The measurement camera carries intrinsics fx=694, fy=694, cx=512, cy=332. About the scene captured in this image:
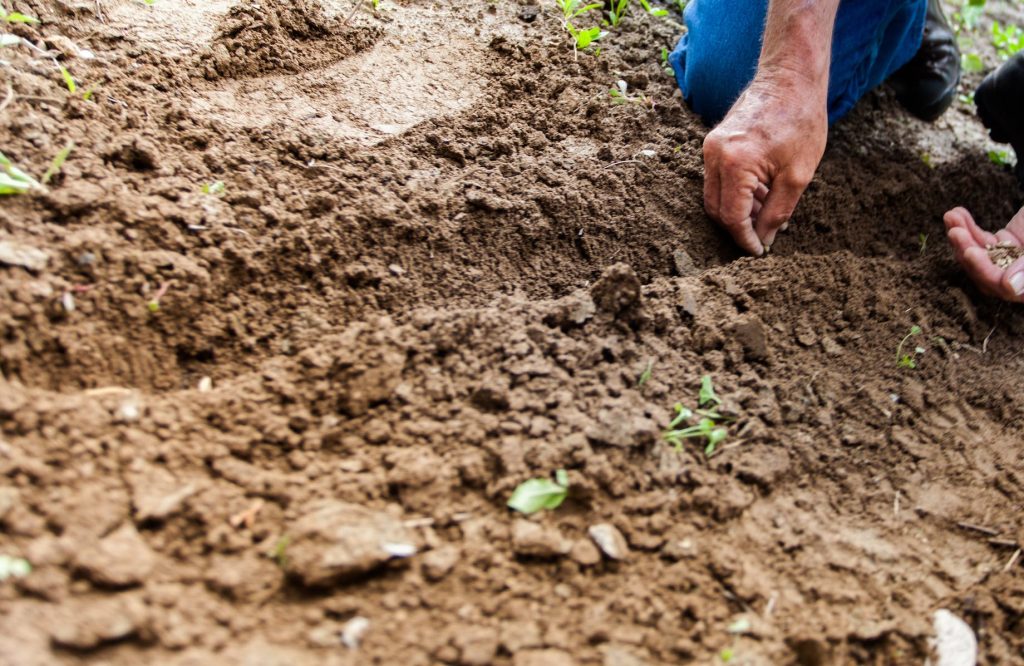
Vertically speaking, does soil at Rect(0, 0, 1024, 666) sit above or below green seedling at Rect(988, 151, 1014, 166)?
below

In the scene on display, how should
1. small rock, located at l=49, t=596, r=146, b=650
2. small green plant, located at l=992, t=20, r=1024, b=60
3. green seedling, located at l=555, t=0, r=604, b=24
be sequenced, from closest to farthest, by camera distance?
1. small rock, located at l=49, t=596, r=146, b=650
2. green seedling, located at l=555, t=0, r=604, b=24
3. small green plant, located at l=992, t=20, r=1024, b=60

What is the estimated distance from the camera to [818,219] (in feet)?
6.88

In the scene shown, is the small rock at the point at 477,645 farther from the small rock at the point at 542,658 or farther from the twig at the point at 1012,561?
the twig at the point at 1012,561

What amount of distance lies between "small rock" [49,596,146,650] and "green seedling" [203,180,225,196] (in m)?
0.94

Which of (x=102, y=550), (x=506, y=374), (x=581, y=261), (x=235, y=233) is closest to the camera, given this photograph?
(x=102, y=550)

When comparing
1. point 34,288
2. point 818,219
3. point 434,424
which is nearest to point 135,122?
point 34,288

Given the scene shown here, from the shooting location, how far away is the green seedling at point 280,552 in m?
1.09

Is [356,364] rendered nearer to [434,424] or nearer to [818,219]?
[434,424]

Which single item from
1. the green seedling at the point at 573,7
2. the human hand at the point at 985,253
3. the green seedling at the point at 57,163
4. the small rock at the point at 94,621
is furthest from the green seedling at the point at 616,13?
the small rock at the point at 94,621

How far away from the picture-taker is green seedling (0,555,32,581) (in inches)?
38.2

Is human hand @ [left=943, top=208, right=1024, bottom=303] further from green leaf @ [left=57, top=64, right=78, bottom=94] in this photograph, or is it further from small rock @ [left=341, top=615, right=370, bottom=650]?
green leaf @ [left=57, top=64, right=78, bottom=94]

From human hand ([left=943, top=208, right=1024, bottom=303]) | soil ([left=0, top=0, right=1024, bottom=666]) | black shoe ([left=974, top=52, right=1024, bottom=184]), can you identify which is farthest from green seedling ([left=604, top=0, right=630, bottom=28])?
black shoe ([left=974, top=52, right=1024, bottom=184])

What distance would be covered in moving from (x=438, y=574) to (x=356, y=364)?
0.45 m

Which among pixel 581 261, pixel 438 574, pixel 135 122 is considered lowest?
pixel 438 574
